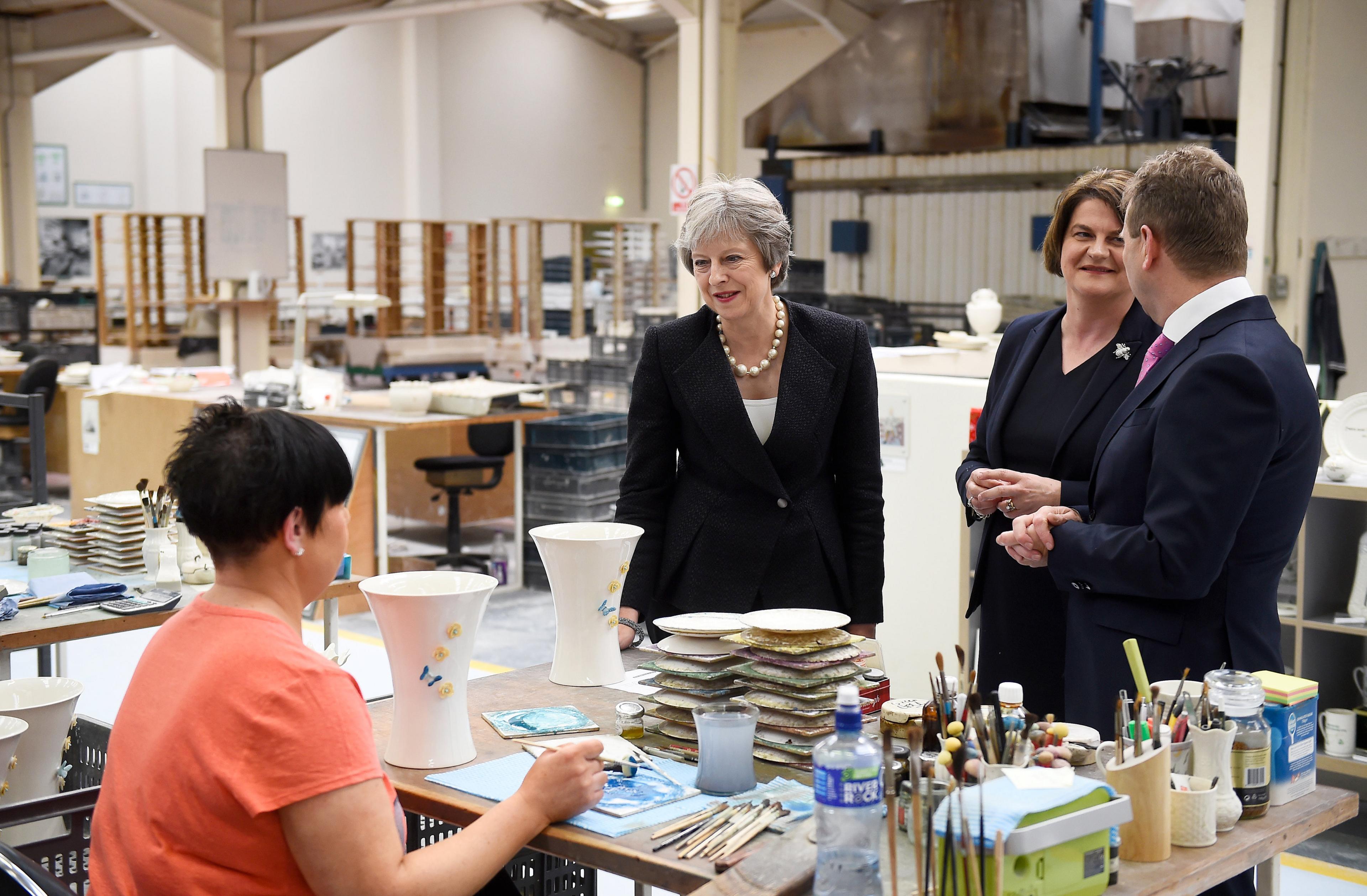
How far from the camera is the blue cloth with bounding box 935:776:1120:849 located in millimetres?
1338

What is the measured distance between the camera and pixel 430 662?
175 centimetres

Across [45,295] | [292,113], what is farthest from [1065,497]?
[292,113]

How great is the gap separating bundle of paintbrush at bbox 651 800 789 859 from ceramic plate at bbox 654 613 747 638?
282mm

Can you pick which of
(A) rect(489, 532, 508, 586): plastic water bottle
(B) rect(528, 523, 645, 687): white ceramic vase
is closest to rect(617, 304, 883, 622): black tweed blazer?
(B) rect(528, 523, 645, 687): white ceramic vase

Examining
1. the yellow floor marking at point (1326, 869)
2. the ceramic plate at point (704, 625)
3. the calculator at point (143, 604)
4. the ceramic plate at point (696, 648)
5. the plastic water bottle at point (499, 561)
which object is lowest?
the yellow floor marking at point (1326, 869)

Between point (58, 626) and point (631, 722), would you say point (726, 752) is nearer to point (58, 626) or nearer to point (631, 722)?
point (631, 722)

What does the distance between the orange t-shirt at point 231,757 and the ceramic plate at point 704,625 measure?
0.56 m

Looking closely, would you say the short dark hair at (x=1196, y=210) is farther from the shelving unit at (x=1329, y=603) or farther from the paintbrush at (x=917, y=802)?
the shelving unit at (x=1329, y=603)

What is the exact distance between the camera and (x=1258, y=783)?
1666 mm

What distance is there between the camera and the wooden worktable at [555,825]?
151cm

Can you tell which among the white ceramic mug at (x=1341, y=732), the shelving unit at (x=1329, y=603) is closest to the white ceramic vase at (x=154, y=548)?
the shelving unit at (x=1329, y=603)

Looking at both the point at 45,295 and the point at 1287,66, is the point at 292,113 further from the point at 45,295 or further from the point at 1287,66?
the point at 1287,66

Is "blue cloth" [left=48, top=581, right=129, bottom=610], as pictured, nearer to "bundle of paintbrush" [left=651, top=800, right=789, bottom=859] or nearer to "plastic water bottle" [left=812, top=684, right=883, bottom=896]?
"bundle of paintbrush" [left=651, top=800, right=789, bottom=859]

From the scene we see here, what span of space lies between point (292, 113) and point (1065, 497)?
1487 centimetres
